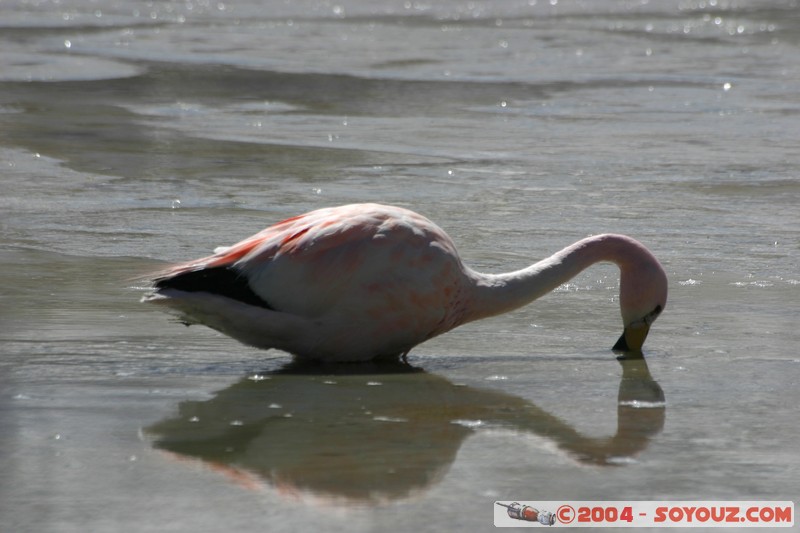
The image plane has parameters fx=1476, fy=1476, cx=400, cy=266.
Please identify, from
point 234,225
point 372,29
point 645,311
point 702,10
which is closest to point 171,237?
point 234,225

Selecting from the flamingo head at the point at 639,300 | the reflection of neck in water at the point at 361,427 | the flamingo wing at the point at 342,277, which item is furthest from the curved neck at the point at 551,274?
the reflection of neck in water at the point at 361,427

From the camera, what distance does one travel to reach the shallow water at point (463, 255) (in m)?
4.70

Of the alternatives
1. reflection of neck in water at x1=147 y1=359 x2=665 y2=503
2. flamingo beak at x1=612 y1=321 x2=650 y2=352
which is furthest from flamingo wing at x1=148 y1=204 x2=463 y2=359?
flamingo beak at x1=612 y1=321 x2=650 y2=352

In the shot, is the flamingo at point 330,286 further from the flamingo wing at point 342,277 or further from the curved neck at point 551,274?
the curved neck at point 551,274

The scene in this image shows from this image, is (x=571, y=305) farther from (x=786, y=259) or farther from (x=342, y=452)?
(x=342, y=452)

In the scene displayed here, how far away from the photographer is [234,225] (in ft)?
31.1

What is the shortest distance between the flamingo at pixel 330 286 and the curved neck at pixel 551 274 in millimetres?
180

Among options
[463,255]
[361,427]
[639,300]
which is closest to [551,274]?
[639,300]

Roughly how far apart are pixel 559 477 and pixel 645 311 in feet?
6.98

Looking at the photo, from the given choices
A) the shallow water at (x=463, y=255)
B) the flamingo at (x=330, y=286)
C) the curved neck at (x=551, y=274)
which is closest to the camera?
the shallow water at (x=463, y=255)

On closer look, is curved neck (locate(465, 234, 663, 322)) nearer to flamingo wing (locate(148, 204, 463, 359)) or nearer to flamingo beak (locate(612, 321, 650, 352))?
flamingo beak (locate(612, 321, 650, 352))

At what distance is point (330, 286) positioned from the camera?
6258mm

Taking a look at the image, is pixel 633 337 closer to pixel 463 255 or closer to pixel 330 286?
pixel 330 286

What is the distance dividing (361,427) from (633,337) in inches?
71.6
